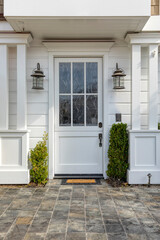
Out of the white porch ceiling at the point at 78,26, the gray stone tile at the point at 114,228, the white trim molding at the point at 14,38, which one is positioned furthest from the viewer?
the white trim molding at the point at 14,38

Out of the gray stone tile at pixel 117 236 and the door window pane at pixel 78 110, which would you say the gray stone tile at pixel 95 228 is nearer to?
the gray stone tile at pixel 117 236

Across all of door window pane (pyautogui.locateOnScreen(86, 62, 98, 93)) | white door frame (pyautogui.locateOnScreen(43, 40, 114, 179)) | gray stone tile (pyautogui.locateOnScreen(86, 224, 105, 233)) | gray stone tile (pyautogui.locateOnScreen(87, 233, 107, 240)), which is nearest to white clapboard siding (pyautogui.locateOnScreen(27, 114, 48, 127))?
white door frame (pyautogui.locateOnScreen(43, 40, 114, 179))

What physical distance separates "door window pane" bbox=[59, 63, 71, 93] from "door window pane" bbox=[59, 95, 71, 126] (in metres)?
0.15

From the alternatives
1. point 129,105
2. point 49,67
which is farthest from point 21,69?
point 129,105

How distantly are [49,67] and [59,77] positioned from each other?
266 mm

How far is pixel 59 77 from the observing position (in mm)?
4180

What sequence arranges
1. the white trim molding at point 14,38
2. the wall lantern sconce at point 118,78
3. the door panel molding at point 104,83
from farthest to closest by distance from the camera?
the door panel molding at point 104,83, the wall lantern sconce at point 118,78, the white trim molding at point 14,38

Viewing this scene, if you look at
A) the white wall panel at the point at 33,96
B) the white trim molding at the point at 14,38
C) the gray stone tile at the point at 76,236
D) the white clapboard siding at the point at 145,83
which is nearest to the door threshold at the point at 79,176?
the white wall panel at the point at 33,96

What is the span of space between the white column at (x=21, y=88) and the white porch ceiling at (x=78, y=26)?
38 centimetres

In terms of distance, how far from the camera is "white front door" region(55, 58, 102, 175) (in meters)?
4.17

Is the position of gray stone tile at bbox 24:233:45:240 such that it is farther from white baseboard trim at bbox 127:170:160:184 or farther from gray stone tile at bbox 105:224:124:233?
white baseboard trim at bbox 127:170:160:184

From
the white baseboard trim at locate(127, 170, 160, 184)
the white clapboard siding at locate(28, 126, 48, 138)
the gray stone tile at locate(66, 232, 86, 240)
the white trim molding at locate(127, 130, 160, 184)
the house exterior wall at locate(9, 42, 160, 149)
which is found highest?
the house exterior wall at locate(9, 42, 160, 149)

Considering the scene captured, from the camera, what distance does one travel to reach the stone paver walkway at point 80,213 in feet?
7.28
